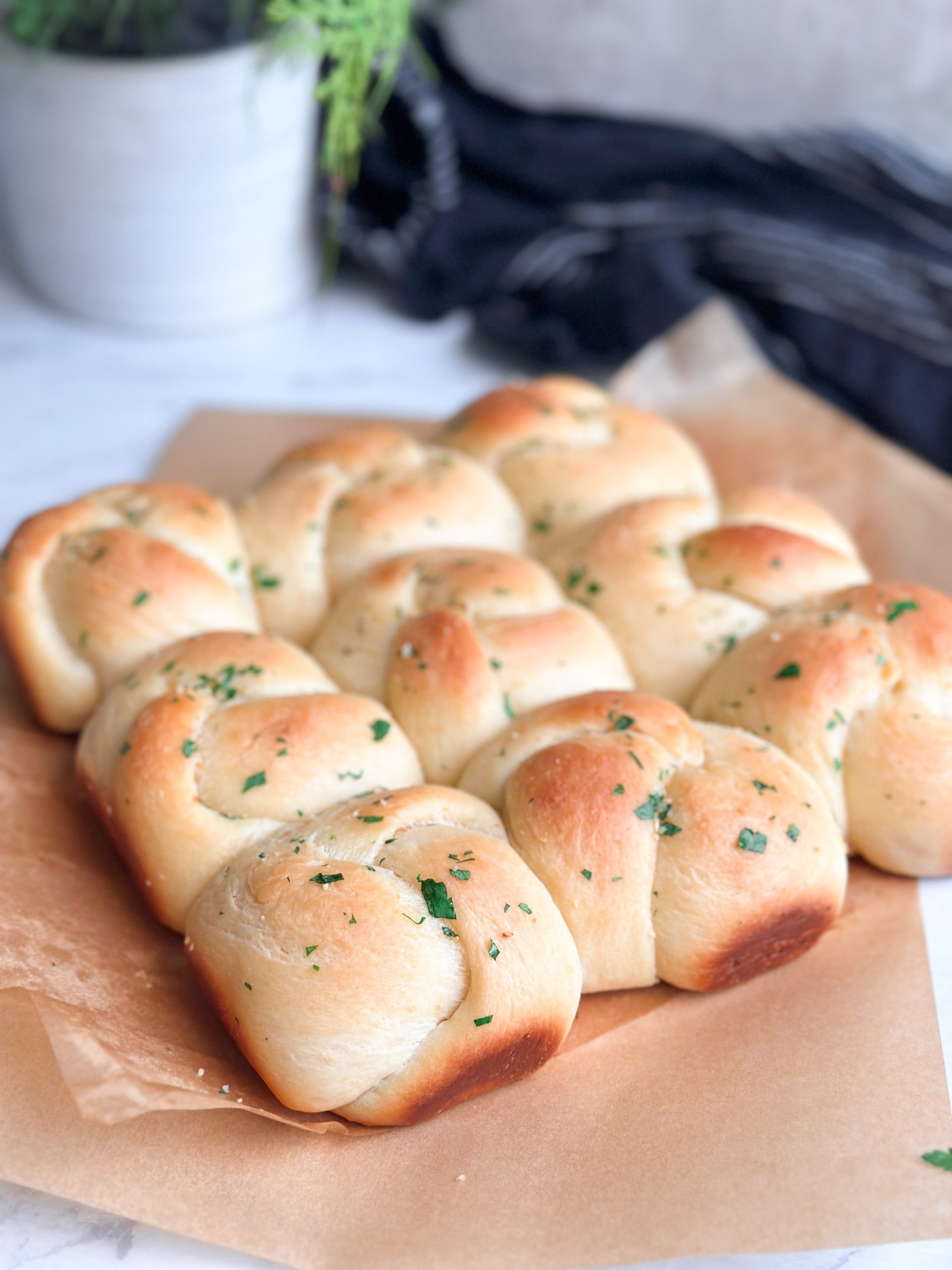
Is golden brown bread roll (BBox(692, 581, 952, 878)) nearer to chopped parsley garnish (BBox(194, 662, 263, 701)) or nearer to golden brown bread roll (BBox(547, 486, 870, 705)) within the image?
golden brown bread roll (BBox(547, 486, 870, 705))

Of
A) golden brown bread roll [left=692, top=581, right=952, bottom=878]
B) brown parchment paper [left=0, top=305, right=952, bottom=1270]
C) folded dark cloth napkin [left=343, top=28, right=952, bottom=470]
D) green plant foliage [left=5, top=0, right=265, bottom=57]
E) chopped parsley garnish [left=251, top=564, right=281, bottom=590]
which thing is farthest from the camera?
folded dark cloth napkin [left=343, top=28, right=952, bottom=470]

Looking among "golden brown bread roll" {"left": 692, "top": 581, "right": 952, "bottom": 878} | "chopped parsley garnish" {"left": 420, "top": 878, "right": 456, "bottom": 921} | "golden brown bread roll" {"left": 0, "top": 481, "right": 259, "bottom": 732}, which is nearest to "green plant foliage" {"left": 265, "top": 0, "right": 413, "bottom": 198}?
"golden brown bread roll" {"left": 0, "top": 481, "right": 259, "bottom": 732}

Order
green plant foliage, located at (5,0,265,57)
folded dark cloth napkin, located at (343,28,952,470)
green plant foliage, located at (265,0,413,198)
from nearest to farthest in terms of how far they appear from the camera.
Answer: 1. green plant foliage, located at (265,0,413,198)
2. green plant foliage, located at (5,0,265,57)
3. folded dark cloth napkin, located at (343,28,952,470)

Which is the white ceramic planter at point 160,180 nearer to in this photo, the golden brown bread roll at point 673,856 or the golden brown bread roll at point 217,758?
the golden brown bread roll at point 217,758

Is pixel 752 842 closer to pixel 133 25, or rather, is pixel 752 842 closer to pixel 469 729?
pixel 469 729

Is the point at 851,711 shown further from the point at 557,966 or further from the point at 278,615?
the point at 278,615
